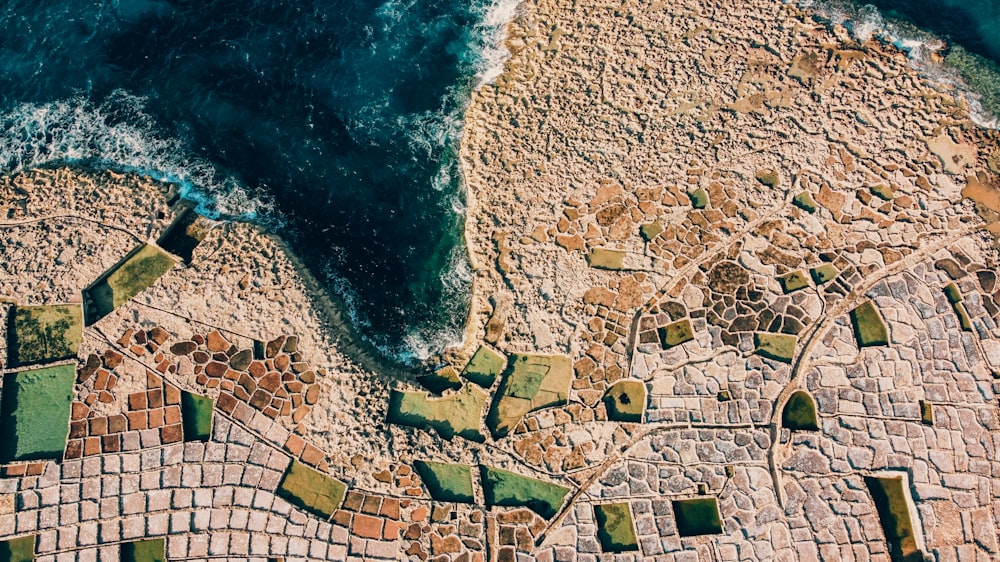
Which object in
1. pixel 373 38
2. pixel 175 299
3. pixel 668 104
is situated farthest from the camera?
pixel 373 38

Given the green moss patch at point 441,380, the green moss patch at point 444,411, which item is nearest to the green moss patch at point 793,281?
the green moss patch at point 444,411

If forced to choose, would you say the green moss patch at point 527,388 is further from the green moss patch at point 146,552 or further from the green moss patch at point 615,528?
the green moss patch at point 146,552

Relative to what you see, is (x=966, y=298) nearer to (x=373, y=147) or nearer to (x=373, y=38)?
(x=373, y=147)

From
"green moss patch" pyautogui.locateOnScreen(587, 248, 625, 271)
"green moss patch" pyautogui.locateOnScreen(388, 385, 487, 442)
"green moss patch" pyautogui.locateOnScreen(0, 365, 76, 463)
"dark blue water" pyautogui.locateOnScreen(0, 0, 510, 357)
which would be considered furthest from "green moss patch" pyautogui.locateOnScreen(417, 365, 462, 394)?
"green moss patch" pyautogui.locateOnScreen(0, 365, 76, 463)

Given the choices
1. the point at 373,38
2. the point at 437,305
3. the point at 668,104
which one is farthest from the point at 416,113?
the point at 668,104

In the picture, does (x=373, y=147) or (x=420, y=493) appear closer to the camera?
(x=420, y=493)

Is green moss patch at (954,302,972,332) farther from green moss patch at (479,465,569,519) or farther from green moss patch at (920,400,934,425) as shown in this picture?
green moss patch at (479,465,569,519)

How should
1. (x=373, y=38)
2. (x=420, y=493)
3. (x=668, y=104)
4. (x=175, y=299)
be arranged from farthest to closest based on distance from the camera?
(x=373, y=38) < (x=668, y=104) < (x=175, y=299) < (x=420, y=493)
